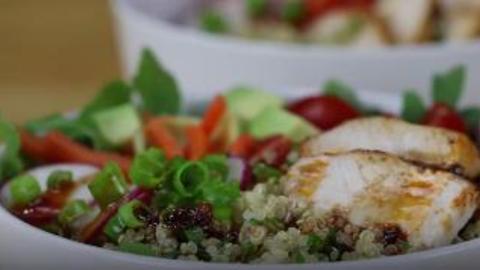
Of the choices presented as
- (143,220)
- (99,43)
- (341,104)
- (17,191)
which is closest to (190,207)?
(143,220)

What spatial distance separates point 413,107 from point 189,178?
1.02 feet

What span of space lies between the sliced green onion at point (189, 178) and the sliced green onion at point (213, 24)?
668 millimetres

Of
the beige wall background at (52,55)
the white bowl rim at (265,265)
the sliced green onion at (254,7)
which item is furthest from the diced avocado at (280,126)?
the beige wall background at (52,55)

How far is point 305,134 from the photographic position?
1.17 m

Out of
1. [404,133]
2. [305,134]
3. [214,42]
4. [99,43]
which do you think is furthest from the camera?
[99,43]

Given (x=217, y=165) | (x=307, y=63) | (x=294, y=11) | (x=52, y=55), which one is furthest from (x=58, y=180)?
(x=52, y=55)

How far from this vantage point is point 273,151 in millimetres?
1096

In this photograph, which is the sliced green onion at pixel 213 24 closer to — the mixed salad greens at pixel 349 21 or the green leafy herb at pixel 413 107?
the mixed salad greens at pixel 349 21

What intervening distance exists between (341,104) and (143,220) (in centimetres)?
36

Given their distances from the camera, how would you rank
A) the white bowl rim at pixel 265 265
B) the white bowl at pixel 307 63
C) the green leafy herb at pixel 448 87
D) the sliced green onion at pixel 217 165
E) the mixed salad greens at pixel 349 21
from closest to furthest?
the white bowl rim at pixel 265 265 < the sliced green onion at pixel 217 165 < the green leafy herb at pixel 448 87 < the white bowl at pixel 307 63 < the mixed salad greens at pixel 349 21

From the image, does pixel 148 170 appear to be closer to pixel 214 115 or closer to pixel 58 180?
pixel 58 180

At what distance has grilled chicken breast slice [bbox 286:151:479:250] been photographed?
91 centimetres

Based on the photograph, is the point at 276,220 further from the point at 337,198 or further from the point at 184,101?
the point at 184,101

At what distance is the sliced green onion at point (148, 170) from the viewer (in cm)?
98
